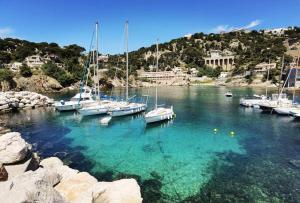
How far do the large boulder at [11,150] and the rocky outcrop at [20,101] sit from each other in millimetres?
43723

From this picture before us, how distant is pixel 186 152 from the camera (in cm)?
2792

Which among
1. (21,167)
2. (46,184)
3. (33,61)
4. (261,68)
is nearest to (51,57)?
(33,61)

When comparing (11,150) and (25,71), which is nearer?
(11,150)

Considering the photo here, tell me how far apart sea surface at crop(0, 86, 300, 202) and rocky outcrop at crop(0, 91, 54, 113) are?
26.9 ft

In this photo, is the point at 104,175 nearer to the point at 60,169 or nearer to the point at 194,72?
the point at 60,169

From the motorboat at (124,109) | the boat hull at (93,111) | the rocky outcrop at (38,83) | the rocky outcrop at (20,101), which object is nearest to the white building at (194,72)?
the rocky outcrop at (38,83)

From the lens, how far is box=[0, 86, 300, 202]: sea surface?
1903 cm

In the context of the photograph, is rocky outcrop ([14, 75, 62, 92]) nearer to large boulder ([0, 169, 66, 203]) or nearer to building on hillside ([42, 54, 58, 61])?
building on hillside ([42, 54, 58, 61])

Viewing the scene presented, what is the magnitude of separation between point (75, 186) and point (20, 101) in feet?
175

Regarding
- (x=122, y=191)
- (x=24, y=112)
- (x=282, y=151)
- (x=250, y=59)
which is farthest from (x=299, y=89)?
(x=122, y=191)

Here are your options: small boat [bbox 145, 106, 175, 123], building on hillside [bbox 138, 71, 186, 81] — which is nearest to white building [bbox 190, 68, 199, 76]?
building on hillside [bbox 138, 71, 186, 81]

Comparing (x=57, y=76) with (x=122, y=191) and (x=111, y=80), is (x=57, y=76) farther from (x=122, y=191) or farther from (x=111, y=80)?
(x=122, y=191)

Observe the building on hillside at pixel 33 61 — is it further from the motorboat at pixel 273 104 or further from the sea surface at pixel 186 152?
the motorboat at pixel 273 104

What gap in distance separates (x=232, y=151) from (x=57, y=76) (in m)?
108
